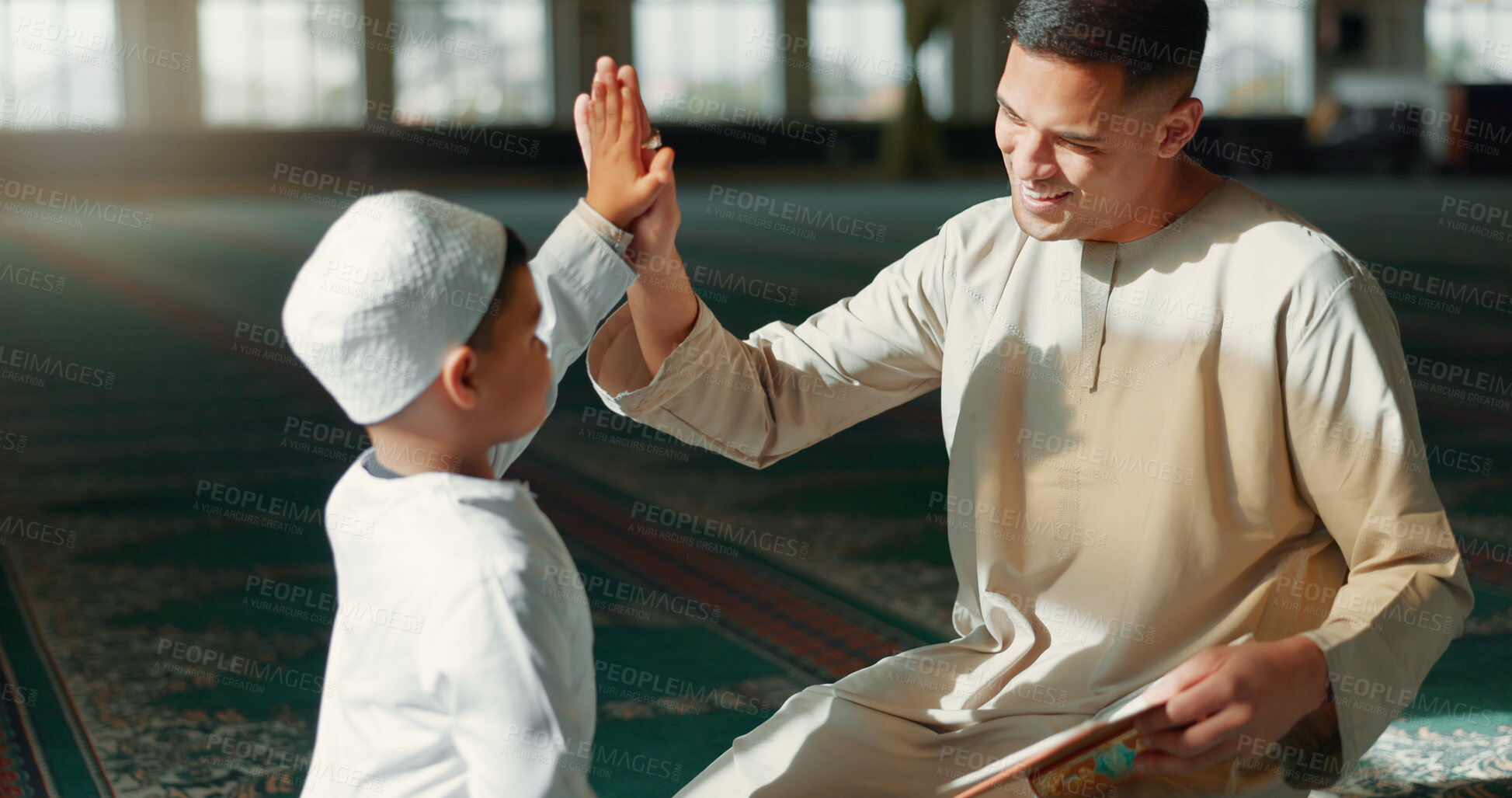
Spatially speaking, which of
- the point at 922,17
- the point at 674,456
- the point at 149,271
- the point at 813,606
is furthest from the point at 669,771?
the point at 922,17

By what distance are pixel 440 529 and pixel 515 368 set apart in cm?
14

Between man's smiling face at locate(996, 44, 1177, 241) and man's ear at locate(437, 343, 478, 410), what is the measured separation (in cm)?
63

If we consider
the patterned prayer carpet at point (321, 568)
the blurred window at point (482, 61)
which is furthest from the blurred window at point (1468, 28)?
the patterned prayer carpet at point (321, 568)

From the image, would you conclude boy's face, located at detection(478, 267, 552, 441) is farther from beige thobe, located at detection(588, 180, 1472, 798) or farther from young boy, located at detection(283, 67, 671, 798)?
beige thobe, located at detection(588, 180, 1472, 798)

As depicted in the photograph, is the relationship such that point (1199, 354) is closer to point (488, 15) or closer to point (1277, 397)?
point (1277, 397)

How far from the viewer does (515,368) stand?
1156 millimetres

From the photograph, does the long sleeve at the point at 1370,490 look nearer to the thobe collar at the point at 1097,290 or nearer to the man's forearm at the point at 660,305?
the thobe collar at the point at 1097,290

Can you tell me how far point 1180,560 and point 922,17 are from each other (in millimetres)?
18543

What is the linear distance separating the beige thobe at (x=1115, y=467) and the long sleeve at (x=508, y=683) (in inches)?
22.4

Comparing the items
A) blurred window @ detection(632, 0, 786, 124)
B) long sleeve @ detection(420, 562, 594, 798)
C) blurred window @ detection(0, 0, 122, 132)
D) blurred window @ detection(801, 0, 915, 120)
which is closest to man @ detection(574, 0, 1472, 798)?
long sleeve @ detection(420, 562, 594, 798)

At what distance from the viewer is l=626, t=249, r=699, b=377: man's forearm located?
1504 millimetres

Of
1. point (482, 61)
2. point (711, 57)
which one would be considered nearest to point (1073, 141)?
point (482, 61)

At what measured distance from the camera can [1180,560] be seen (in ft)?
4.95

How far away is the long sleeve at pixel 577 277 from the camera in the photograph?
1312 mm
